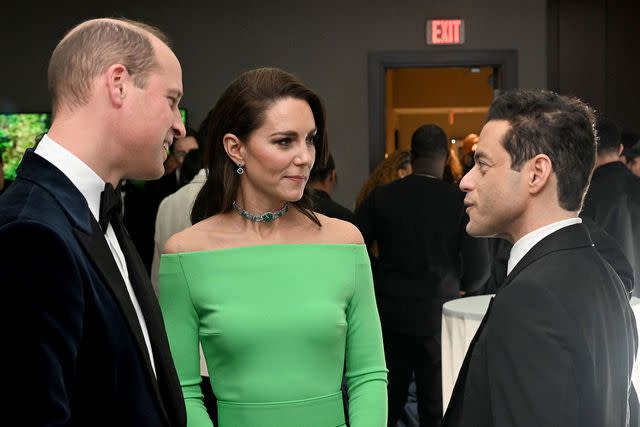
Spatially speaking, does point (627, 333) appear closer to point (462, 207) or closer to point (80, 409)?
point (80, 409)

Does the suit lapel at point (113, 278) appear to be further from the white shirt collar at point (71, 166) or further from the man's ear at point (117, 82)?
the man's ear at point (117, 82)

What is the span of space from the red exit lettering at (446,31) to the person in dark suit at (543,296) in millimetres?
5802

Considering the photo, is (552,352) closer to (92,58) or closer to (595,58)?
(92,58)

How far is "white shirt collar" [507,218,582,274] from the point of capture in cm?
165

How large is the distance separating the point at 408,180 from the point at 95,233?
3.21 m

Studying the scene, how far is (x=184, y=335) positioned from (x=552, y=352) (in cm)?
80

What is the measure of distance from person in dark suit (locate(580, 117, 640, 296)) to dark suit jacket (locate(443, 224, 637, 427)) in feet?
8.64

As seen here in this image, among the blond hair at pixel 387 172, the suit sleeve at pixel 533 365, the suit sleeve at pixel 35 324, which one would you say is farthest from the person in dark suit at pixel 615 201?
the suit sleeve at pixel 35 324

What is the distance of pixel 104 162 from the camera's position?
52.9 inches

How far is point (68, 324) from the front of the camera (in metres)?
1.13

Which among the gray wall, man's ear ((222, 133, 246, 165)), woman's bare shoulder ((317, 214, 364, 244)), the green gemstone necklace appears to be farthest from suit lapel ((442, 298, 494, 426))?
the gray wall

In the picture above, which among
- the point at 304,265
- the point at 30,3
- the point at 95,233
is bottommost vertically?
the point at 304,265

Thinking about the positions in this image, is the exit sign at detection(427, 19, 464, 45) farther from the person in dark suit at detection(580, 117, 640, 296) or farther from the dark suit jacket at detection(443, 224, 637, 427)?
the dark suit jacket at detection(443, 224, 637, 427)

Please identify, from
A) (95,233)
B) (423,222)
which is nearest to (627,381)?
(95,233)
